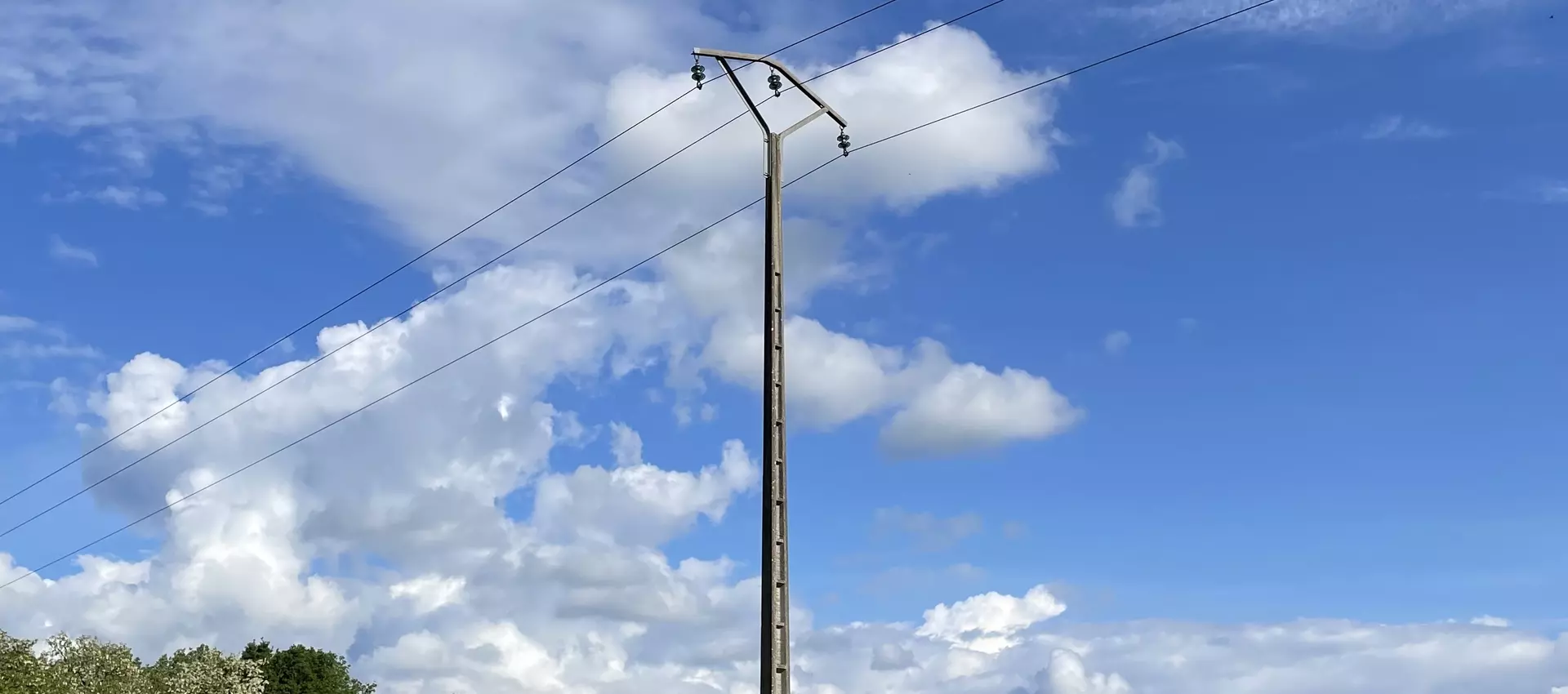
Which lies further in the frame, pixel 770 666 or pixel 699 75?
pixel 699 75

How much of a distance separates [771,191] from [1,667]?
255 feet

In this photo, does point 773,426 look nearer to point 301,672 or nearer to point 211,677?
point 211,677

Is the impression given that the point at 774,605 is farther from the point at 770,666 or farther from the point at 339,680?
the point at 339,680

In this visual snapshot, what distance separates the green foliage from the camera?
8850 cm

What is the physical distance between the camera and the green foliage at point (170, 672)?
8850 cm

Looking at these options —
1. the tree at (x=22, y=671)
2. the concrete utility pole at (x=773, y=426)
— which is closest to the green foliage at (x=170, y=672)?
the tree at (x=22, y=671)

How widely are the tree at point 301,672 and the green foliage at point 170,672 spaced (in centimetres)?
9

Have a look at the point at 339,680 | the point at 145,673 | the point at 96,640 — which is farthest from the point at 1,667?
the point at 339,680

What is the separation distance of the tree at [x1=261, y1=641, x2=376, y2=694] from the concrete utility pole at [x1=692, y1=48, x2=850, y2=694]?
13231 cm

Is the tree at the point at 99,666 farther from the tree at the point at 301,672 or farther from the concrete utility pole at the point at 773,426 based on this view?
the concrete utility pole at the point at 773,426

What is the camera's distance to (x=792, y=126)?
3042 centimetres

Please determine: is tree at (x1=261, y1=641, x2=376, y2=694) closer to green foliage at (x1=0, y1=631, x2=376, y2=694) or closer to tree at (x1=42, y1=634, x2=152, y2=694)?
green foliage at (x1=0, y1=631, x2=376, y2=694)

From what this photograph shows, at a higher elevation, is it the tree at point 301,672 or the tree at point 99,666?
the tree at point 301,672

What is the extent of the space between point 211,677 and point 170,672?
1784cm
